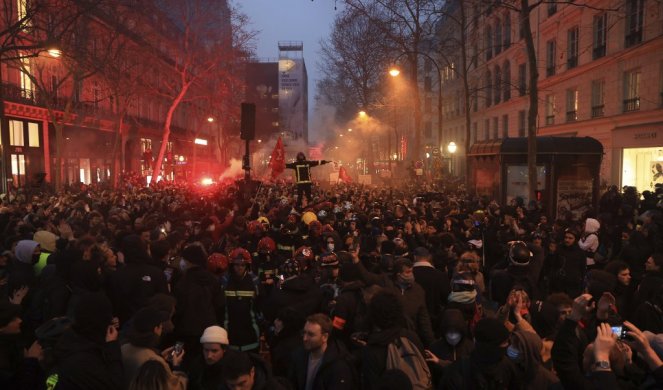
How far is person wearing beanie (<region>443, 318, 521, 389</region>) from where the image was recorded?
134 inches

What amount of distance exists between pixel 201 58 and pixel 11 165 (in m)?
13.7

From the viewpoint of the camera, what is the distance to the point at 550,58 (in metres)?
30.6

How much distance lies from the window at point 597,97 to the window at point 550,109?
4134 millimetres

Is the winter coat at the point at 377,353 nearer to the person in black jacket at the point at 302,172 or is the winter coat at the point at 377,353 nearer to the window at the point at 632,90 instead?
the person in black jacket at the point at 302,172

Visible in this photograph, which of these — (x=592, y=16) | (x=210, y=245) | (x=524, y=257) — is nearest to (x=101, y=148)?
(x=592, y=16)

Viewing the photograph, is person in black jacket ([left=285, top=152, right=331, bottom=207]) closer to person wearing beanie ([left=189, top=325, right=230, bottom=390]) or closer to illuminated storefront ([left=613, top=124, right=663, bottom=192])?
person wearing beanie ([left=189, top=325, right=230, bottom=390])

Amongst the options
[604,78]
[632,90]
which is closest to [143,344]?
[632,90]

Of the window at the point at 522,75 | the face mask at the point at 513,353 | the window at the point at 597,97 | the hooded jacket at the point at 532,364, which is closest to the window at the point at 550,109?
the window at the point at 522,75

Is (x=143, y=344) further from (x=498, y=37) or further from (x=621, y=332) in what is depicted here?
(x=498, y=37)

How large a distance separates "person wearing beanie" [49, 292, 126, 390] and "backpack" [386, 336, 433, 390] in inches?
70.4

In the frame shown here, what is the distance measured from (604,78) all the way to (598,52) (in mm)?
1447

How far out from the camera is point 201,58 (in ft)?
121

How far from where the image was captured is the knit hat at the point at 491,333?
3.39 m

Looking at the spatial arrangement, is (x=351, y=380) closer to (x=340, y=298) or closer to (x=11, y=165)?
(x=340, y=298)
